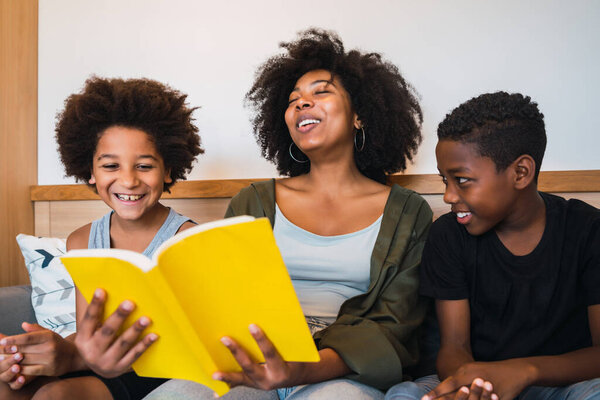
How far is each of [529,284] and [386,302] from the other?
0.97 feet

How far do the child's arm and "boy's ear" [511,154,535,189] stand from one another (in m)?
0.27

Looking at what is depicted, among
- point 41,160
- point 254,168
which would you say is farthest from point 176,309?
point 41,160

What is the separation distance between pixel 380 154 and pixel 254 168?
0.55 meters

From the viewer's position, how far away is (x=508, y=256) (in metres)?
1.06

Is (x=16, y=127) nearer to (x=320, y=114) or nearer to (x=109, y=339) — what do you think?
(x=320, y=114)

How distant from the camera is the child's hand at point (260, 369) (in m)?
0.69

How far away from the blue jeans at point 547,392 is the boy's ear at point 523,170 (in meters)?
0.38

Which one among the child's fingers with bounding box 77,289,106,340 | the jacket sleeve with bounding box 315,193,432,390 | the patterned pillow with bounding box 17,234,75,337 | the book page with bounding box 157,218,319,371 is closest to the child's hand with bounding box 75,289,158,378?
the child's fingers with bounding box 77,289,106,340

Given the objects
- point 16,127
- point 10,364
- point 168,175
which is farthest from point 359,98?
point 16,127

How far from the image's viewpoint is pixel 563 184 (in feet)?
4.69

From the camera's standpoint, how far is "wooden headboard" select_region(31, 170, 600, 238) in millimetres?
1429

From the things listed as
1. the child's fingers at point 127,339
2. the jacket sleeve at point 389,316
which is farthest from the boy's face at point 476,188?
the child's fingers at point 127,339

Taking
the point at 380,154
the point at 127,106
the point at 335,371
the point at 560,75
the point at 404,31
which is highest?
the point at 404,31

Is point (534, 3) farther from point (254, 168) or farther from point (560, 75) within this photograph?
point (254, 168)
